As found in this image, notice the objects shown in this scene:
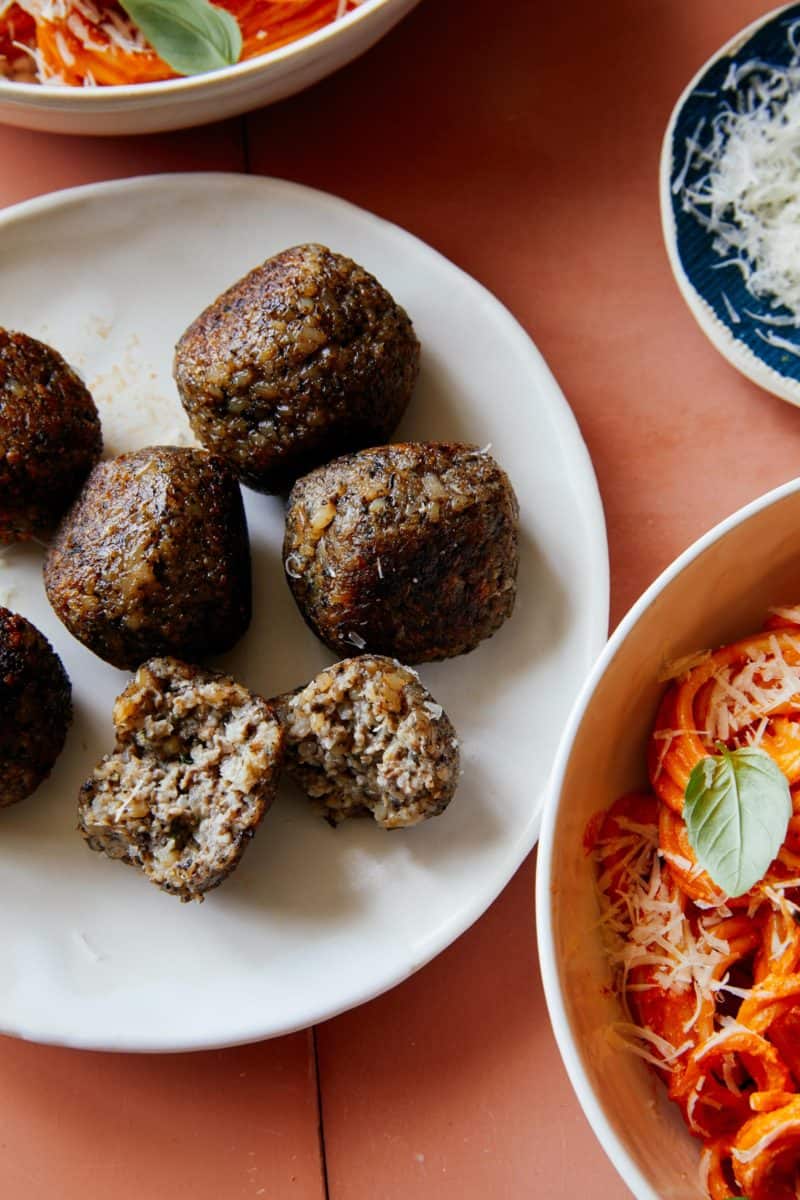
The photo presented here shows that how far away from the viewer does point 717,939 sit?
1504mm

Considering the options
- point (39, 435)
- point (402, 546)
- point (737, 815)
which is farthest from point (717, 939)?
point (39, 435)

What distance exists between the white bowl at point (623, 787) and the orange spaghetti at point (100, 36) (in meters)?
1.05

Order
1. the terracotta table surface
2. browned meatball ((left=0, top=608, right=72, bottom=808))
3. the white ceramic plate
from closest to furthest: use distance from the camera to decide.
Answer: browned meatball ((left=0, top=608, right=72, bottom=808)) < the white ceramic plate < the terracotta table surface

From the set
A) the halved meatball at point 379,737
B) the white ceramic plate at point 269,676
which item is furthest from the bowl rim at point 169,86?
the halved meatball at point 379,737

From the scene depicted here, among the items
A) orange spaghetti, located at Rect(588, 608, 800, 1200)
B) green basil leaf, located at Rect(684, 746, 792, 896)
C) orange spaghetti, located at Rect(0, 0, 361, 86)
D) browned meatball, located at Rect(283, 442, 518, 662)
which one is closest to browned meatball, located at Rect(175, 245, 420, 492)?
browned meatball, located at Rect(283, 442, 518, 662)

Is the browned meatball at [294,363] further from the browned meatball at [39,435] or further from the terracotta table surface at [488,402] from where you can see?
the terracotta table surface at [488,402]

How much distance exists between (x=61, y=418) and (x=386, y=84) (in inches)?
34.2

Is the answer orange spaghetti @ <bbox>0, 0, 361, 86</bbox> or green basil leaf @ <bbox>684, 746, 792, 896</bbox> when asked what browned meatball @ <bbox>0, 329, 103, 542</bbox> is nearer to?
orange spaghetti @ <bbox>0, 0, 361, 86</bbox>

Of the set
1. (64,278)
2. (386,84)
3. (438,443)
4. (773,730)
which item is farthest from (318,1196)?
(386,84)

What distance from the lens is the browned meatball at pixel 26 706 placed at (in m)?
1.67

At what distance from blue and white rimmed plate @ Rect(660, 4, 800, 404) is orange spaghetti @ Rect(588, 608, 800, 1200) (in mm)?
532

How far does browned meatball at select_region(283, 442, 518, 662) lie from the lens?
5.50ft

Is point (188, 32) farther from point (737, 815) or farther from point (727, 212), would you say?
point (737, 815)

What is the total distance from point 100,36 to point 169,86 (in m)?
0.23
